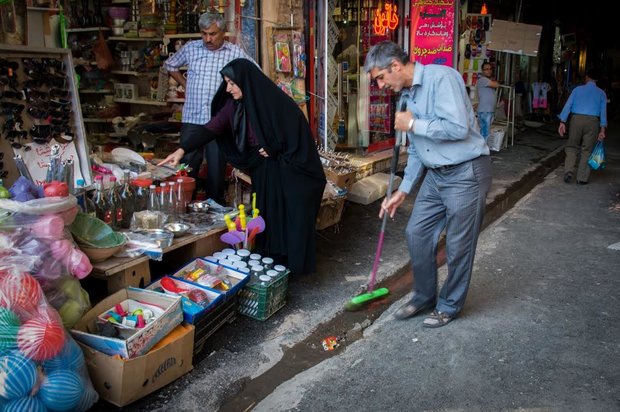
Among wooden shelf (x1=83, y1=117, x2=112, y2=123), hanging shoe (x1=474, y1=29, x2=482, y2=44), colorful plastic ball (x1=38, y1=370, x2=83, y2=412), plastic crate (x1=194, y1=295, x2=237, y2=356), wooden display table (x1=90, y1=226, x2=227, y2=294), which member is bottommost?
plastic crate (x1=194, y1=295, x2=237, y2=356)

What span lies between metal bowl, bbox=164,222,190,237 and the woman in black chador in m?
0.55

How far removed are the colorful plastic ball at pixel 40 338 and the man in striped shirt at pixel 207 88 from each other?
3.07 metres

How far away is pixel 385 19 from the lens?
9625 mm

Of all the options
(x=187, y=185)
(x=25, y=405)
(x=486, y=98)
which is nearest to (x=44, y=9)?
(x=187, y=185)

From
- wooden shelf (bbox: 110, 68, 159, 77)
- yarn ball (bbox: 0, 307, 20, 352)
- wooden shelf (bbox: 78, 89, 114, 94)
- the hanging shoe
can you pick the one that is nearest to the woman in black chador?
yarn ball (bbox: 0, 307, 20, 352)

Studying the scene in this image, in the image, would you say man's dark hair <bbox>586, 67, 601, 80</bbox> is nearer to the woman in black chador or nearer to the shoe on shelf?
the woman in black chador

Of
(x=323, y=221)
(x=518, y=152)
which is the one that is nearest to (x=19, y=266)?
(x=323, y=221)

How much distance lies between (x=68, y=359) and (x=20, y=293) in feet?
1.35

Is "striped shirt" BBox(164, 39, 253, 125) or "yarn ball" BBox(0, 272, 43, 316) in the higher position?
"striped shirt" BBox(164, 39, 253, 125)

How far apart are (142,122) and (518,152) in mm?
8329

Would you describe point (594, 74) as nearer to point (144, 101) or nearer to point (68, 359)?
point (144, 101)

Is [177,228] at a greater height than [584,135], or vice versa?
[584,135]

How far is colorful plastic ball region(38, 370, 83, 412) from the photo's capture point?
2.83m

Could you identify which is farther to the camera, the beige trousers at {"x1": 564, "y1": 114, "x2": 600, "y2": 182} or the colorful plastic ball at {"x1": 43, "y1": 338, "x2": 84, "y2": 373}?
the beige trousers at {"x1": 564, "y1": 114, "x2": 600, "y2": 182}
